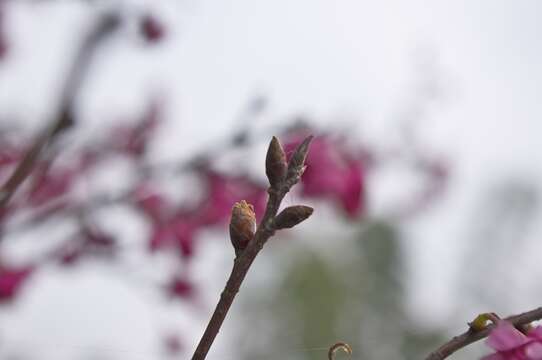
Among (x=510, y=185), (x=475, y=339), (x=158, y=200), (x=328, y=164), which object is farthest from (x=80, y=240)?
(x=510, y=185)

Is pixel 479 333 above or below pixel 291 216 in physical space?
below

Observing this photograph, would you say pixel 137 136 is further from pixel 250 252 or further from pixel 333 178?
pixel 250 252

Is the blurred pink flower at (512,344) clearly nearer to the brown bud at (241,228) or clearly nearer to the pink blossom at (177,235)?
the brown bud at (241,228)

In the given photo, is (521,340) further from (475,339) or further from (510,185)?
(510,185)

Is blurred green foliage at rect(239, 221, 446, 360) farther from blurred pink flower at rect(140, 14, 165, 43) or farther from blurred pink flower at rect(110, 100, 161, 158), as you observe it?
blurred pink flower at rect(140, 14, 165, 43)

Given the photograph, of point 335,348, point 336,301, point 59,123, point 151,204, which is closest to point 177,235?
point 151,204

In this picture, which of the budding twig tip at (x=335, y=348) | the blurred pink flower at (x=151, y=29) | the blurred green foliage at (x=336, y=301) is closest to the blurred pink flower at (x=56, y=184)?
the blurred pink flower at (x=151, y=29)
